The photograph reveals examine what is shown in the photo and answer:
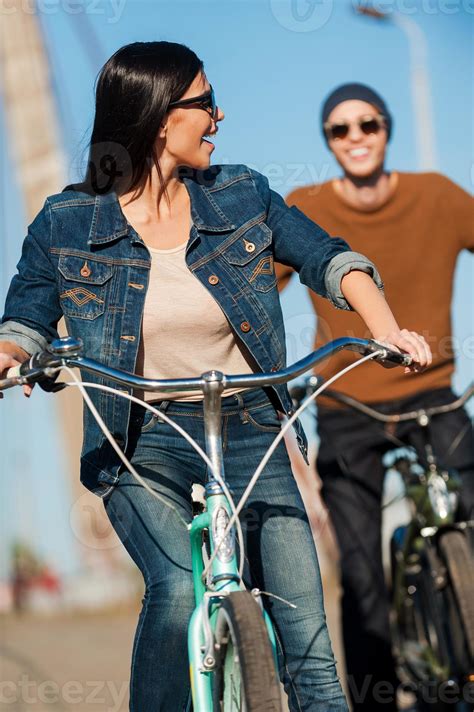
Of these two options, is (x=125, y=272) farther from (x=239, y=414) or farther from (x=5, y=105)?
(x=5, y=105)

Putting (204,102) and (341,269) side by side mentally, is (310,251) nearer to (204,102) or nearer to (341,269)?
(341,269)

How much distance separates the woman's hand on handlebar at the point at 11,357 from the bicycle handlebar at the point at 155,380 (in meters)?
0.06

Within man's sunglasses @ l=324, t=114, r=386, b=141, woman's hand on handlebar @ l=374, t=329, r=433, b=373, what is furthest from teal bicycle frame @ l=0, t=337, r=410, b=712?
man's sunglasses @ l=324, t=114, r=386, b=141

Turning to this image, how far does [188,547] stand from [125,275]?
29.3 inches

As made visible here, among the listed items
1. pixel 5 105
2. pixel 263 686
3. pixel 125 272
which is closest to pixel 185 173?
pixel 125 272

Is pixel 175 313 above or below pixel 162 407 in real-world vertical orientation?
above

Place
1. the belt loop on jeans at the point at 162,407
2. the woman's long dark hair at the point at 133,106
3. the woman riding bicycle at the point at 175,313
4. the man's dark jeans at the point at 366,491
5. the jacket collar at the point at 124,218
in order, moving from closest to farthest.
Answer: the woman riding bicycle at the point at 175,313
the belt loop on jeans at the point at 162,407
the jacket collar at the point at 124,218
the woman's long dark hair at the point at 133,106
the man's dark jeans at the point at 366,491

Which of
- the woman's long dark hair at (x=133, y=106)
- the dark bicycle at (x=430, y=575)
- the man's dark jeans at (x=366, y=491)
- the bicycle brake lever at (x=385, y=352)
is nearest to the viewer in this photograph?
the bicycle brake lever at (x=385, y=352)

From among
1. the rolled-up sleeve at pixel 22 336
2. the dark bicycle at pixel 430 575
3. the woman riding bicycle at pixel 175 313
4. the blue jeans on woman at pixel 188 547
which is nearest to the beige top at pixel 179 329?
the woman riding bicycle at pixel 175 313

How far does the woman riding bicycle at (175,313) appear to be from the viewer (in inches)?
129

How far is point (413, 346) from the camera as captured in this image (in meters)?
3.20

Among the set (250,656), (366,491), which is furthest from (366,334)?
(250,656)

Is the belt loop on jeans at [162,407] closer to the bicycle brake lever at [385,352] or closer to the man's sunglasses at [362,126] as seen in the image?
the bicycle brake lever at [385,352]

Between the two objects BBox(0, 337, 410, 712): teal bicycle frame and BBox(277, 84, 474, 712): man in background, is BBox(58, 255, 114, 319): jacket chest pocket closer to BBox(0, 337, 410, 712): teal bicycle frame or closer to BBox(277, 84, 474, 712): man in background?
BBox(0, 337, 410, 712): teal bicycle frame
